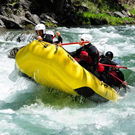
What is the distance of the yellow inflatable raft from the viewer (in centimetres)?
350

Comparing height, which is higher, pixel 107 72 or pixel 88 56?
pixel 88 56

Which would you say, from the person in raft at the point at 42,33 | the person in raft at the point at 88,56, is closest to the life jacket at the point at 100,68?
the person in raft at the point at 88,56

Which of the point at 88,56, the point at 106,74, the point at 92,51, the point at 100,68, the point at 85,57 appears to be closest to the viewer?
the point at 92,51

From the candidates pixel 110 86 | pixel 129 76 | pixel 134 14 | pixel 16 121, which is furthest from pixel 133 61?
pixel 134 14

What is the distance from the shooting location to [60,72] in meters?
3.52

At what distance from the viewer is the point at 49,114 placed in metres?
3.49

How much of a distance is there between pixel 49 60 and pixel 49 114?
2.93ft

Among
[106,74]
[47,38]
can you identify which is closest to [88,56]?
[106,74]

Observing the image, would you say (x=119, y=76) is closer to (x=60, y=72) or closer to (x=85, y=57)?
(x=85, y=57)

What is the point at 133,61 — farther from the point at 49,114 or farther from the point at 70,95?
→ the point at 49,114

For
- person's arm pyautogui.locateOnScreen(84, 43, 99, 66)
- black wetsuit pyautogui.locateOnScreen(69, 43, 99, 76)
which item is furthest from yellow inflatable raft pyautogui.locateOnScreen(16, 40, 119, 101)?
person's arm pyautogui.locateOnScreen(84, 43, 99, 66)

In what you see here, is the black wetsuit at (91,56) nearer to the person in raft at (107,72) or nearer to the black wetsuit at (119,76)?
the person in raft at (107,72)

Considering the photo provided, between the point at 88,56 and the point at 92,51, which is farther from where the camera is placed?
the point at 88,56

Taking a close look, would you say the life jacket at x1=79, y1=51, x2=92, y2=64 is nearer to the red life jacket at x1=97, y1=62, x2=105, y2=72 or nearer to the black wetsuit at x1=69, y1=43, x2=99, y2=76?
the black wetsuit at x1=69, y1=43, x2=99, y2=76
